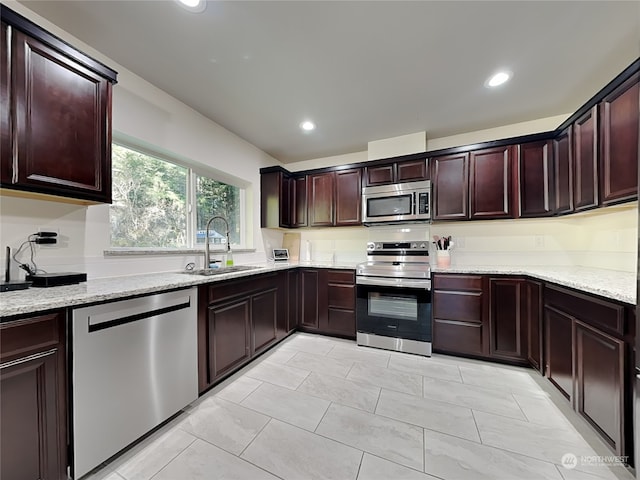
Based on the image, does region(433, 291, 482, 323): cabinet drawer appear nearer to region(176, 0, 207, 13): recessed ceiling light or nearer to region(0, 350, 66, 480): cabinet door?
region(0, 350, 66, 480): cabinet door

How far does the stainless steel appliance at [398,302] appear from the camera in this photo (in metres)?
2.56

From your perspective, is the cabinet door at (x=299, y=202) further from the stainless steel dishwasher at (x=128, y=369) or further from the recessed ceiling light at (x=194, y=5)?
the recessed ceiling light at (x=194, y=5)

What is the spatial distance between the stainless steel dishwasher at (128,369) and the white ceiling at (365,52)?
1.73m

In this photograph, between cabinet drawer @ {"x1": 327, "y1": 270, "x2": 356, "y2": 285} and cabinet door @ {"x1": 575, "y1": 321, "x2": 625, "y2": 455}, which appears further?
cabinet drawer @ {"x1": 327, "y1": 270, "x2": 356, "y2": 285}

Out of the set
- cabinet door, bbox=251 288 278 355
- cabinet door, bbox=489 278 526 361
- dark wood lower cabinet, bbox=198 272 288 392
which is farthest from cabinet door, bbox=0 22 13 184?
cabinet door, bbox=489 278 526 361

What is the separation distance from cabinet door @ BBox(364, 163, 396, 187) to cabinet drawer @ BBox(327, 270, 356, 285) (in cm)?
116

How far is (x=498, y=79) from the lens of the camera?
6.71ft

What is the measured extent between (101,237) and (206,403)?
4.69ft

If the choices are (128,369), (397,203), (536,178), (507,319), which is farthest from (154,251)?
(536,178)

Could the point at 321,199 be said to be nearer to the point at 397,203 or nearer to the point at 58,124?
the point at 397,203

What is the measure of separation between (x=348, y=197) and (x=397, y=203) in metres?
0.66

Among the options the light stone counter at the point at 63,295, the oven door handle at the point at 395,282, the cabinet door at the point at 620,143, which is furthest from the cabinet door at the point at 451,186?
the light stone counter at the point at 63,295

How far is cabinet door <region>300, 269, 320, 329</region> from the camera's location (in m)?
3.09

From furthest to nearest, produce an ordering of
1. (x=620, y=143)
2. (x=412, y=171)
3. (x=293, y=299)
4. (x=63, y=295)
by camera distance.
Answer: (x=293, y=299), (x=412, y=171), (x=620, y=143), (x=63, y=295)
